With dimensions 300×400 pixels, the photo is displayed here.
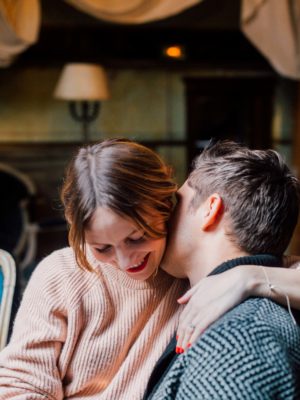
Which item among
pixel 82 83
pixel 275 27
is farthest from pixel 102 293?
pixel 82 83

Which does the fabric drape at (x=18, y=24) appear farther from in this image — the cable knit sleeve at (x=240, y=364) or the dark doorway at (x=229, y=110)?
the cable knit sleeve at (x=240, y=364)

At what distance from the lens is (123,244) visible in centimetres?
107

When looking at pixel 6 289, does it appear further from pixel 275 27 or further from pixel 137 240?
pixel 275 27

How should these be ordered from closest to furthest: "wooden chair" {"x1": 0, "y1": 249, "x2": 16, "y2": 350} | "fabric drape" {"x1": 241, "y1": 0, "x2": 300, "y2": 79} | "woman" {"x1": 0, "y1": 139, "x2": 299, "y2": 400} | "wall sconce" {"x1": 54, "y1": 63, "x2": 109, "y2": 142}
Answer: "woman" {"x1": 0, "y1": 139, "x2": 299, "y2": 400}
"wooden chair" {"x1": 0, "y1": 249, "x2": 16, "y2": 350}
"fabric drape" {"x1": 241, "y1": 0, "x2": 300, "y2": 79}
"wall sconce" {"x1": 54, "y1": 63, "x2": 109, "y2": 142}

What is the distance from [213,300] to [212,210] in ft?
Answer: 0.63

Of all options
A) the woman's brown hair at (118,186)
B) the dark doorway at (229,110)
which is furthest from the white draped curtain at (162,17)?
the woman's brown hair at (118,186)

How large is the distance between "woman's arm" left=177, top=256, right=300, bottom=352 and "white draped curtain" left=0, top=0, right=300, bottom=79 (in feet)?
8.04

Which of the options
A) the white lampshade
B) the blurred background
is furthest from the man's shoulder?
the white lampshade

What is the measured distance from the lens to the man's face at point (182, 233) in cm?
112

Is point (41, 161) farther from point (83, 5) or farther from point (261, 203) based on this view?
point (261, 203)

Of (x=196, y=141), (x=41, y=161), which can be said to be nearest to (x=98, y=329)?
(x=41, y=161)

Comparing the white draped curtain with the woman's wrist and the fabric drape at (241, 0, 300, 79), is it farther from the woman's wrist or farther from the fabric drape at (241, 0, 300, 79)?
the woman's wrist

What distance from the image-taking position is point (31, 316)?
1.17 meters

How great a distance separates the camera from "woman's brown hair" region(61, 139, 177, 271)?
3.38 ft
